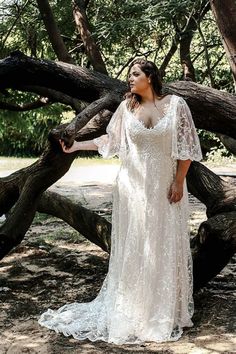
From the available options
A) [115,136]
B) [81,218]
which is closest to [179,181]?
[115,136]

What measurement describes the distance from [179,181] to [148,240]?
451mm

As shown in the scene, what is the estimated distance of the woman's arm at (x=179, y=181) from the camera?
4055 millimetres

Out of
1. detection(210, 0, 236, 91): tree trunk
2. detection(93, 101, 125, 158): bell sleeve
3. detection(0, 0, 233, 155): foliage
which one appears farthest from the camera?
detection(0, 0, 233, 155): foliage

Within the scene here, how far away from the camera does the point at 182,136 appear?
398 centimetres

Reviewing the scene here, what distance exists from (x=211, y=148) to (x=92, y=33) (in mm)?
12016

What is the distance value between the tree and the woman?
35 centimetres

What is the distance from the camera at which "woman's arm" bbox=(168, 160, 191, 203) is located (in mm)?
4055

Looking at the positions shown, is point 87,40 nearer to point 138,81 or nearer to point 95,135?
point 95,135

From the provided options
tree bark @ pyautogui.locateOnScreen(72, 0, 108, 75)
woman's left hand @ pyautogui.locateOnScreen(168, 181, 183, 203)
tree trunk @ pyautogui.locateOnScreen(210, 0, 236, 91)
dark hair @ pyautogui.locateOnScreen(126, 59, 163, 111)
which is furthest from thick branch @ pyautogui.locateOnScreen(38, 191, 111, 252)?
tree trunk @ pyautogui.locateOnScreen(210, 0, 236, 91)

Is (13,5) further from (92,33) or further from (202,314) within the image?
(202,314)

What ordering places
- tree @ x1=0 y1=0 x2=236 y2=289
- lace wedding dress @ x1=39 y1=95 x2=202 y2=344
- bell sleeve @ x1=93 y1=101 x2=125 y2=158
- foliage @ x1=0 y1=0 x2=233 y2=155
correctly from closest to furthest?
lace wedding dress @ x1=39 y1=95 x2=202 y2=344
bell sleeve @ x1=93 y1=101 x2=125 y2=158
tree @ x1=0 y1=0 x2=236 y2=289
foliage @ x1=0 y1=0 x2=233 y2=155

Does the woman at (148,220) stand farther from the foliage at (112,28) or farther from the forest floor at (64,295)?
the foliage at (112,28)

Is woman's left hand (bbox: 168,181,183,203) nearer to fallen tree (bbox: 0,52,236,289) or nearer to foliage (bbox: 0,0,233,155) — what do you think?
fallen tree (bbox: 0,52,236,289)

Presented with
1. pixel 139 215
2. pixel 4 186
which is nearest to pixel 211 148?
pixel 4 186
